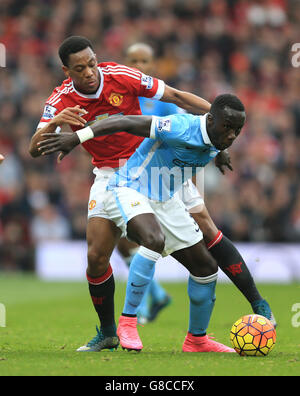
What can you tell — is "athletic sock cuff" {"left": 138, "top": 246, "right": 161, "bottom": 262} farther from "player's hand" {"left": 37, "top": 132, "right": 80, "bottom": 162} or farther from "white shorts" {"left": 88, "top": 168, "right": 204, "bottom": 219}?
"player's hand" {"left": 37, "top": 132, "right": 80, "bottom": 162}

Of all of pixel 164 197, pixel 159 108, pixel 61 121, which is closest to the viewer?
pixel 61 121

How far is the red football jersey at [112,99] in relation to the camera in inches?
248

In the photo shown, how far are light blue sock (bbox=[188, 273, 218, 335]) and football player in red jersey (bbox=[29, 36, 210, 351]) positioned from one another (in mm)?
638

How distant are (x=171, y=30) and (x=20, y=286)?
24.3 ft

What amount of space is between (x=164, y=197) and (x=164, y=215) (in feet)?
0.47

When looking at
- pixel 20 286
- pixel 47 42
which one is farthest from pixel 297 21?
pixel 20 286

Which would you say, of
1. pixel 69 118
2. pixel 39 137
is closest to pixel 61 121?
pixel 69 118

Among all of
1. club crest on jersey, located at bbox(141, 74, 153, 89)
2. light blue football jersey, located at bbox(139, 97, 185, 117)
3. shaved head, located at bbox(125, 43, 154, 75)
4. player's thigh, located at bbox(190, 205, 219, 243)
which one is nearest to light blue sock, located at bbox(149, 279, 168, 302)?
light blue football jersey, located at bbox(139, 97, 185, 117)

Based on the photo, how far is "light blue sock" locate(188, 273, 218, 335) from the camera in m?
6.10

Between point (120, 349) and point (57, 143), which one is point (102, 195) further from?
point (120, 349)

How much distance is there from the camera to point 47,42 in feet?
61.4

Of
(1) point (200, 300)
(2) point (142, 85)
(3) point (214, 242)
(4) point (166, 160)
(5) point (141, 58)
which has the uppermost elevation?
(5) point (141, 58)

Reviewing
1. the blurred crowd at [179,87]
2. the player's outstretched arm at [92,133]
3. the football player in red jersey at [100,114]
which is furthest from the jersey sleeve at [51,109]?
the blurred crowd at [179,87]

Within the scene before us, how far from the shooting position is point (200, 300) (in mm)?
6105
